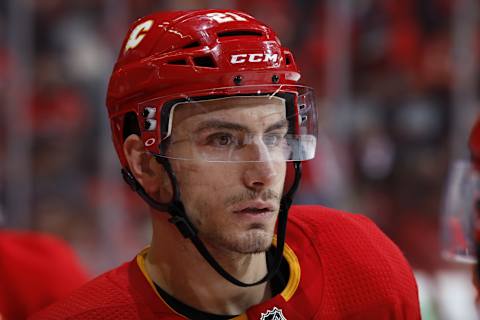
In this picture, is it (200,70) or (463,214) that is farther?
(463,214)

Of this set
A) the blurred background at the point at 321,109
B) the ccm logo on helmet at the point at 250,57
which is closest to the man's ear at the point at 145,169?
the ccm logo on helmet at the point at 250,57

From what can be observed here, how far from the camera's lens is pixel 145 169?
Result: 64.9 inches

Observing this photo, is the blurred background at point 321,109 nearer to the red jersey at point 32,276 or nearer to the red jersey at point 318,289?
the red jersey at point 32,276

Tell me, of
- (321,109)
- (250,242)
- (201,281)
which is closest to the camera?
(250,242)

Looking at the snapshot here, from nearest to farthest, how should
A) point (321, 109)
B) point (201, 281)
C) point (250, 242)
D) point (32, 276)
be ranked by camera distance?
point (250, 242) < point (201, 281) < point (32, 276) < point (321, 109)

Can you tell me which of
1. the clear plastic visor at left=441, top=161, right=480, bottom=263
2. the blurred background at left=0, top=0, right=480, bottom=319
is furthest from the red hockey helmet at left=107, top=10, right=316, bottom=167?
the blurred background at left=0, top=0, right=480, bottom=319

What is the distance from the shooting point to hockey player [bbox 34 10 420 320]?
A: 153 cm

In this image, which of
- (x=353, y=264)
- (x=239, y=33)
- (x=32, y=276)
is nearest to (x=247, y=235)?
(x=353, y=264)

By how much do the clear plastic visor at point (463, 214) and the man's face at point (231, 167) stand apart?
0.52 m

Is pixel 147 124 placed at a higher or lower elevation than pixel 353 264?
higher

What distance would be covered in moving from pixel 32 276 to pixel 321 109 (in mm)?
2670

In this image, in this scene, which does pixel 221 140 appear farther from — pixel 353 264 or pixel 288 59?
pixel 353 264

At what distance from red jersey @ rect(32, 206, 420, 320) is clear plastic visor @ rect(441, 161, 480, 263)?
24 cm

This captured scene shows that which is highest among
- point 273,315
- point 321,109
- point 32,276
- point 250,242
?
point 250,242
